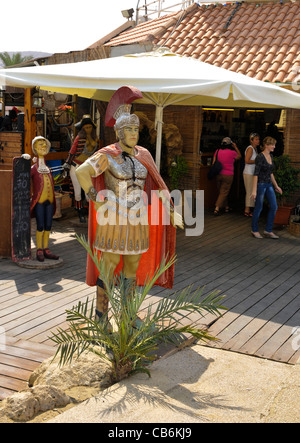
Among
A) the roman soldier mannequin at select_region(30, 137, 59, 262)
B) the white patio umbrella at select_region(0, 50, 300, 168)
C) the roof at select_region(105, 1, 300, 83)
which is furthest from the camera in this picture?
the roof at select_region(105, 1, 300, 83)

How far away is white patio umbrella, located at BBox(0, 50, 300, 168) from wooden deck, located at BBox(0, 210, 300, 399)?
6.54 feet

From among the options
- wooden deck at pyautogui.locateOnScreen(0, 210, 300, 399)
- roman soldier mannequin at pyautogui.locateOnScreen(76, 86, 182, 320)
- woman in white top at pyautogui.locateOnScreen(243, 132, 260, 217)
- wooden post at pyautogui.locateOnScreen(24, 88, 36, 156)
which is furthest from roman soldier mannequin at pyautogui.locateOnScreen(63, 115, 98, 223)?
roman soldier mannequin at pyautogui.locateOnScreen(76, 86, 182, 320)

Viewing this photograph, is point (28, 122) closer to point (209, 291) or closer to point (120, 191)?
point (209, 291)

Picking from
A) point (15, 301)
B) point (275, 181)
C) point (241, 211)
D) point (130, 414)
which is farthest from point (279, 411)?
point (241, 211)

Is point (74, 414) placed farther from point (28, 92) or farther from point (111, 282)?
point (28, 92)

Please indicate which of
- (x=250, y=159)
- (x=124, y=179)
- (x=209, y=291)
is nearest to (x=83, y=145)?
(x=250, y=159)

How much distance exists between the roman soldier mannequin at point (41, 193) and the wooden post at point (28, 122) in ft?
9.15

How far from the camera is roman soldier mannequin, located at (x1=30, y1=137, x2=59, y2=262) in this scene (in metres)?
7.29

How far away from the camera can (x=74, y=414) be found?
359 centimetres

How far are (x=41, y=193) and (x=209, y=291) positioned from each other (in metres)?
2.46

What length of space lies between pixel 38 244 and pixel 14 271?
1.74 ft

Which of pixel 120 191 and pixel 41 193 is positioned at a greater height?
pixel 120 191

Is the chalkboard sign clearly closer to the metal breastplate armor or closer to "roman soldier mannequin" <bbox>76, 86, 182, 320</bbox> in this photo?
"roman soldier mannequin" <bbox>76, 86, 182, 320</bbox>

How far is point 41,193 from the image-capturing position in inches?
289
